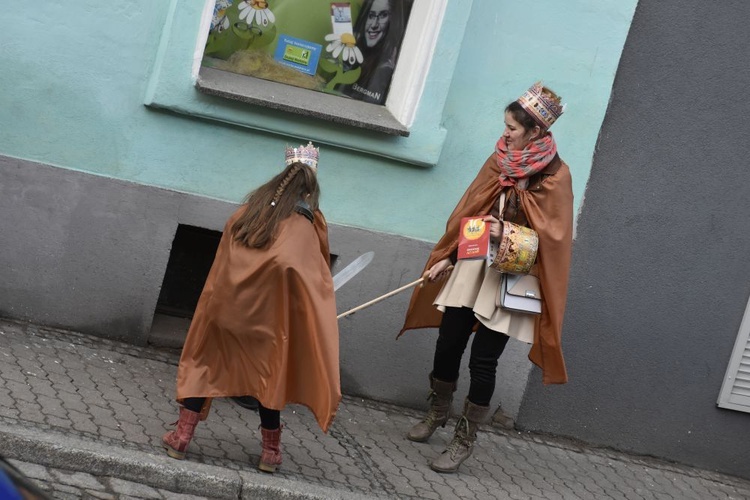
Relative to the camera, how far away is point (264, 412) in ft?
17.1

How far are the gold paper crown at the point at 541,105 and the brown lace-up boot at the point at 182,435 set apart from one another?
7.15 feet

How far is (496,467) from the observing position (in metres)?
6.45

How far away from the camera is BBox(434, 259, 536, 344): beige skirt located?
5.81 meters

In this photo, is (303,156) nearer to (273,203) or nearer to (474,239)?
(273,203)

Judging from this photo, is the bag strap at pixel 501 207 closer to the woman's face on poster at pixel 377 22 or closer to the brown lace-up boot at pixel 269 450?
the brown lace-up boot at pixel 269 450

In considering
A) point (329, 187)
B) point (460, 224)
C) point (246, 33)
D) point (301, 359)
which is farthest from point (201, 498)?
point (246, 33)

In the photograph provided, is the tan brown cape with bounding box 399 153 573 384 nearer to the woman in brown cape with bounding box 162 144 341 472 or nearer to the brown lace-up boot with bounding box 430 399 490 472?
the brown lace-up boot with bounding box 430 399 490 472

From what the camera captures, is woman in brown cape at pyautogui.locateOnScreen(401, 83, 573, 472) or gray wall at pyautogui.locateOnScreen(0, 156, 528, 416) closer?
woman in brown cape at pyautogui.locateOnScreen(401, 83, 573, 472)

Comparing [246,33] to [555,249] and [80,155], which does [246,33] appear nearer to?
[80,155]

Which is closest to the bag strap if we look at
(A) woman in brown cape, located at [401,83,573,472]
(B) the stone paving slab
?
(A) woman in brown cape, located at [401,83,573,472]

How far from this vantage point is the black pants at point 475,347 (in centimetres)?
593

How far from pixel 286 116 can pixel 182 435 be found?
2251 mm

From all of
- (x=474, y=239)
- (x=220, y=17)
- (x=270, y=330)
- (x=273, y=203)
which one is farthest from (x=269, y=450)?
(x=220, y=17)

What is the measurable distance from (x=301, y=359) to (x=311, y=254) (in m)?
0.47
